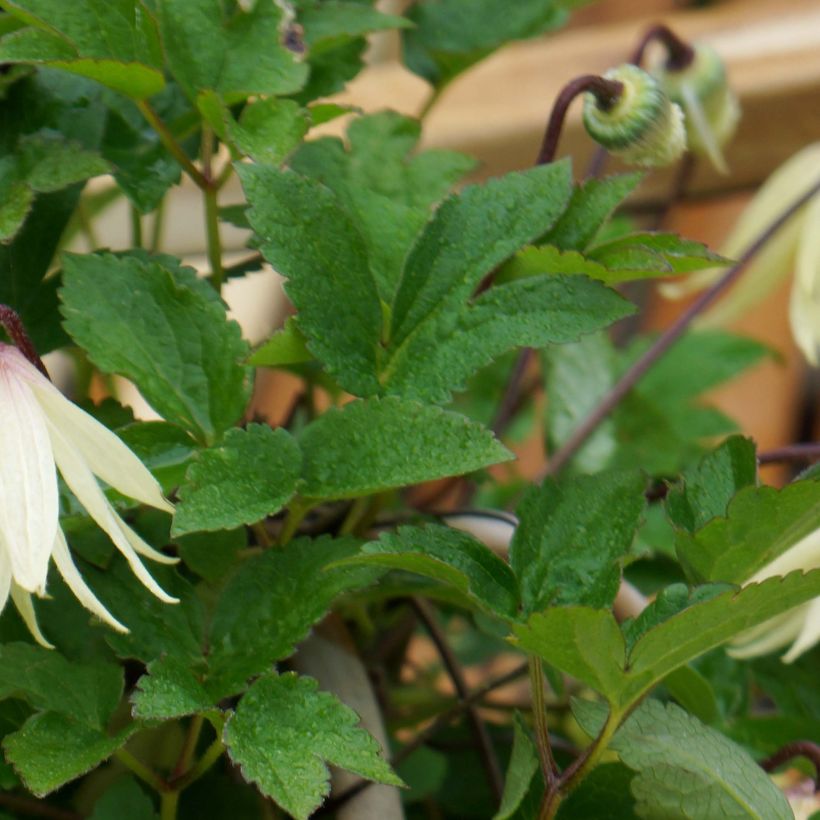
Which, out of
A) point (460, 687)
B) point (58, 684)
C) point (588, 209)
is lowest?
point (460, 687)

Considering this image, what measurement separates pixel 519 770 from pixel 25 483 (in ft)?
0.47

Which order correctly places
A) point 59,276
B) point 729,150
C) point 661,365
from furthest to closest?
point 729,150, point 661,365, point 59,276

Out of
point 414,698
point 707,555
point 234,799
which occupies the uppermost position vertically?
point 707,555

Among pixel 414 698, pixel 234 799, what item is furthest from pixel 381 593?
pixel 414 698

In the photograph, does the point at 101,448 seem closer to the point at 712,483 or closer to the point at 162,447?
the point at 162,447

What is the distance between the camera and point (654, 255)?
1.10 ft

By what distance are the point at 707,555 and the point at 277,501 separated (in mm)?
110

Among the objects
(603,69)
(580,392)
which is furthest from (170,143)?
(603,69)

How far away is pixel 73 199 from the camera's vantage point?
1.34 feet

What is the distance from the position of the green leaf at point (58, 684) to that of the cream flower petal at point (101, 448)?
0.17 feet

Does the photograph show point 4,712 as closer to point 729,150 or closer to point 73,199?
point 73,199

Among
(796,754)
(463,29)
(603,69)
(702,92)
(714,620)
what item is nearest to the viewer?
(714,620)

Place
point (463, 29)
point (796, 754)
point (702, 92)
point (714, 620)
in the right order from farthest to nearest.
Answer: point (702, 92)
point (463, 29)
point (796, 754)
point (714, 620)

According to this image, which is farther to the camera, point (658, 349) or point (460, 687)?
point (658, 349)
